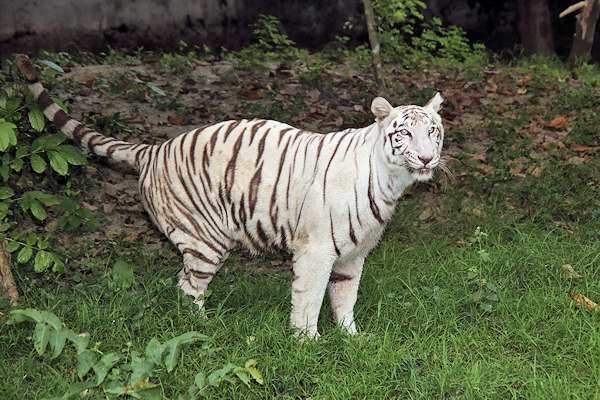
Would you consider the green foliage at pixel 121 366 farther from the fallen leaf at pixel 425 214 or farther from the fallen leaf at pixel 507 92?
the fallen leaf at pixel 507 92

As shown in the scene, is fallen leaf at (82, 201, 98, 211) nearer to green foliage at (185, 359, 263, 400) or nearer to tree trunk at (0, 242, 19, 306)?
tree trunk at (0, 242, 19, 306)

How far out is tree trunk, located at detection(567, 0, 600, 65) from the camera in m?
8.57

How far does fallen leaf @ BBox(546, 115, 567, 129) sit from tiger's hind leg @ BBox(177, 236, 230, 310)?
3802mm

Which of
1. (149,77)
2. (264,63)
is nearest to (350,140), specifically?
(149,77)

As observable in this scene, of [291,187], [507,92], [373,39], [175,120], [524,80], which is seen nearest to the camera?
[291,187]

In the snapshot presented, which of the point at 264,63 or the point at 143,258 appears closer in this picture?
the point at 143,258

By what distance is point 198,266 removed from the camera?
361 cm

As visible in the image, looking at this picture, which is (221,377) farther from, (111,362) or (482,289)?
(482,289)

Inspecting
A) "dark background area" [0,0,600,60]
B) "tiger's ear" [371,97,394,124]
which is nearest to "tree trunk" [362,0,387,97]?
"dark background area" [0,0,600,60]

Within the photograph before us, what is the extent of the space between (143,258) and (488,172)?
2.81 metres

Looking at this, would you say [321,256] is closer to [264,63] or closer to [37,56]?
Answer: [264,63]

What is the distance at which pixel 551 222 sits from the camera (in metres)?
4.79

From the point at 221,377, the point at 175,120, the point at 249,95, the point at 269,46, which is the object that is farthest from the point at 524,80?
the point at 221,377

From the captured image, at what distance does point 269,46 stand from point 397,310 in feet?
16.8
